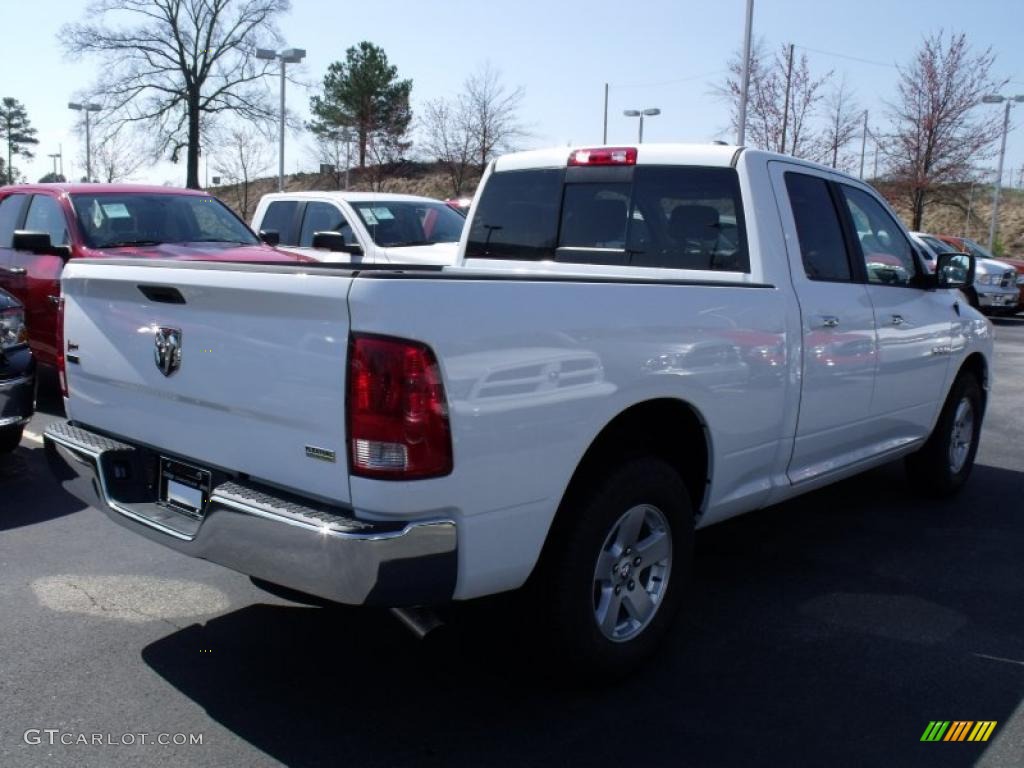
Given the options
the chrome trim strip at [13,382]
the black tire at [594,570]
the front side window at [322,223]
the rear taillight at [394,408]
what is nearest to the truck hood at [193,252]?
the chrome trim strip at [13,382]

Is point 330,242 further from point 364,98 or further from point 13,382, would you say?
point 364,98

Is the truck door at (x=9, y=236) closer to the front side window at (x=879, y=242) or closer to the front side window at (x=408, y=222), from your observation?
the front side window at (x=408, y=222)

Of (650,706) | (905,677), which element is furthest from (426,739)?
(905,677)

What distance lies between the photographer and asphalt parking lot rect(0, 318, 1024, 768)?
10.2ft

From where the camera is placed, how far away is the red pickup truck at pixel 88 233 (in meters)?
7.92

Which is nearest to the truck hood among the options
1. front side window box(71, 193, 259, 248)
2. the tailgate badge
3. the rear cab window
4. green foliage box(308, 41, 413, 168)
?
front side window box(71, 193, 259, 248)

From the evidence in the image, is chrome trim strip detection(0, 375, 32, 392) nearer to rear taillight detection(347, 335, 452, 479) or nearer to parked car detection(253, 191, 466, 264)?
rear taillight detection(347, 335, 452, 479)

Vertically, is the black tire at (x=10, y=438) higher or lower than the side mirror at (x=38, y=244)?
lower

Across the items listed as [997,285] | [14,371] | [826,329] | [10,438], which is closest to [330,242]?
[10,438]

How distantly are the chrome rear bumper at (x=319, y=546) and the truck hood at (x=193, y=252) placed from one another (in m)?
4.85

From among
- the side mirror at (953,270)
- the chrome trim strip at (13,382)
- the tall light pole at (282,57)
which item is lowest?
the chrome trim strip at (13,382)

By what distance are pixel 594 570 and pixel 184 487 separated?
142 cm

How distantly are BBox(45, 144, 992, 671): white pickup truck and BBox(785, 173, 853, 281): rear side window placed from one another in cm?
2

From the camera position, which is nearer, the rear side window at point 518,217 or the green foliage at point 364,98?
the rear side window at point 518,217
